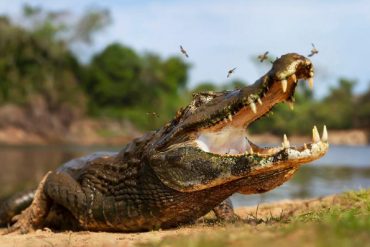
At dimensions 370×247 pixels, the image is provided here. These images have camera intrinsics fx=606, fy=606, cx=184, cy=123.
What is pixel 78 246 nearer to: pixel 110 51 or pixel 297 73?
pixel 297 73

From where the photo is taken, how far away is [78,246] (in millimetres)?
4426

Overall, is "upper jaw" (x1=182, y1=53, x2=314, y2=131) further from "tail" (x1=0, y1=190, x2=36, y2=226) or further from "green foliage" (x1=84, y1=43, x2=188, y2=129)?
"green foliage" (x1=84, y1=43, x2=188, y2=129)

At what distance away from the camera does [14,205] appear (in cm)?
743

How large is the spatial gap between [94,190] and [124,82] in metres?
62.3

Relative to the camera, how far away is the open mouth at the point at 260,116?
4.42m

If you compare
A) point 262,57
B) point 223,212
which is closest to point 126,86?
point 223,212

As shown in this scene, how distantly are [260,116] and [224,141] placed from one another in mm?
374

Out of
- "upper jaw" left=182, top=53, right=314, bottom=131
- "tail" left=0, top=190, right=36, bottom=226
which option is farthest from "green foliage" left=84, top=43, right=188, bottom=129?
"upper jaw" left=182, top=53, right=314, bottom=131

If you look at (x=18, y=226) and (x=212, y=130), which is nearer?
(x=212, y=130)

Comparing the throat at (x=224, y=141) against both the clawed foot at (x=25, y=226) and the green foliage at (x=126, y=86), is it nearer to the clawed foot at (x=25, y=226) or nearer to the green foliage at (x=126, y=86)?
the clawed foot at (x=25, y=226)

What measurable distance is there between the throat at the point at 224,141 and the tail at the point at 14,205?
323cm

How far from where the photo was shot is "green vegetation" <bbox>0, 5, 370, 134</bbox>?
186ft

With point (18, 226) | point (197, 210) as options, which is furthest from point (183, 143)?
point (18, 226)

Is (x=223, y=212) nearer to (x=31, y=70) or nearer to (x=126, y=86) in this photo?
(x=31, y=70)
